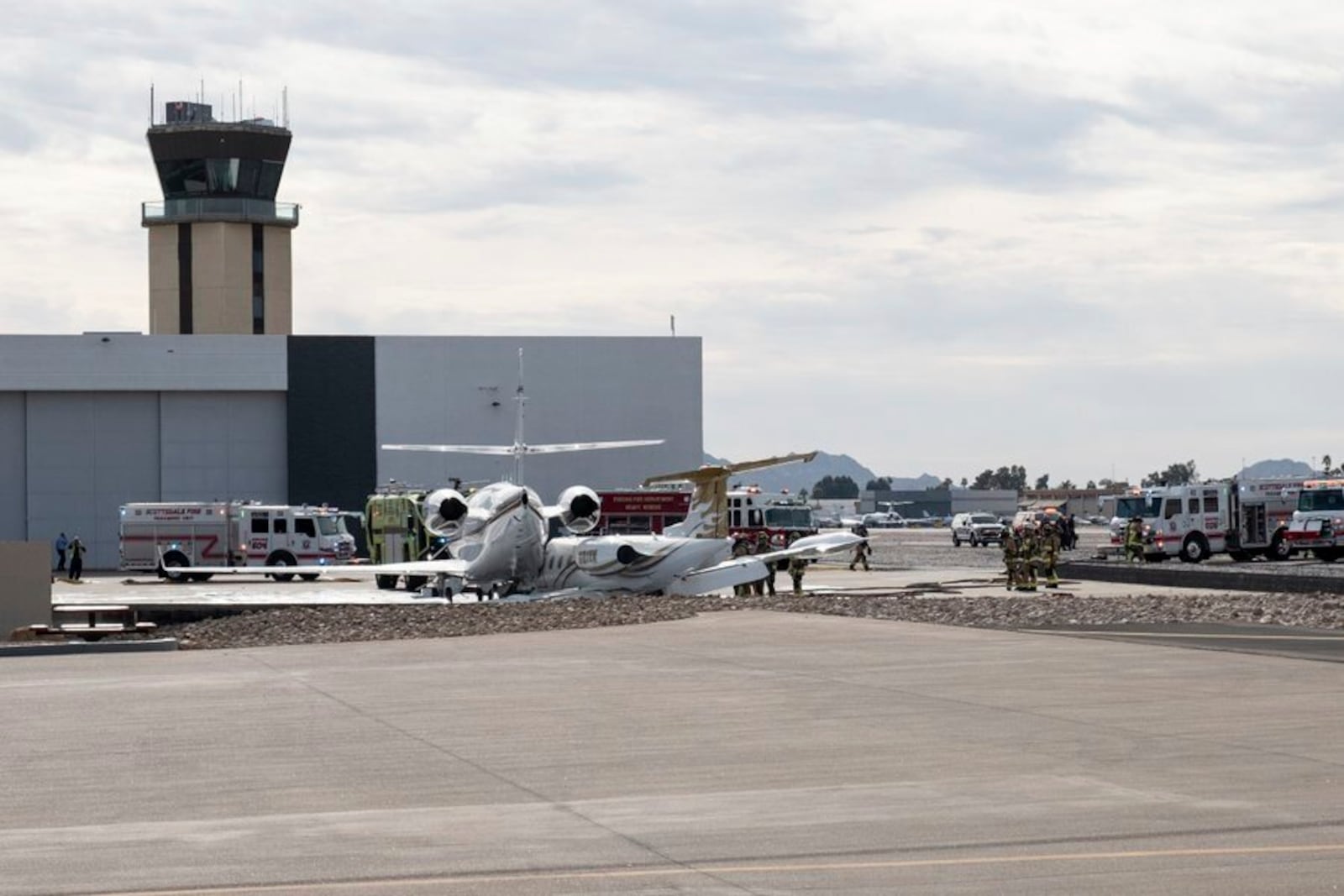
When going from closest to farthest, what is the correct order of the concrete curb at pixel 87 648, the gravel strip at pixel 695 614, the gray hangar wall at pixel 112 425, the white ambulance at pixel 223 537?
1. the concrete curb at pixel 87 648
2. the gravel strip at pixel 695 614
3. the white ambulance at pixel 223 537
4. the gray hangar wall at pixel 112 425

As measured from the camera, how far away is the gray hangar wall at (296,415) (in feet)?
234

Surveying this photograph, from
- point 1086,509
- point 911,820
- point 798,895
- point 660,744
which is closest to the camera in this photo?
point 798,895

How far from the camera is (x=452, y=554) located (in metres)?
44.3

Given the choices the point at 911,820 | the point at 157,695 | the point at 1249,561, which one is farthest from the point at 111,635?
the point at 1249,561

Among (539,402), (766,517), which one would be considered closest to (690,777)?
(766,517)

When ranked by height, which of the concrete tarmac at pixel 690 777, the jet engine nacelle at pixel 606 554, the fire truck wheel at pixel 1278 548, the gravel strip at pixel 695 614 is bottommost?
the concrete tarmac at pixel 690 777

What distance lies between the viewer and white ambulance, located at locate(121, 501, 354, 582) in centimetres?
5734

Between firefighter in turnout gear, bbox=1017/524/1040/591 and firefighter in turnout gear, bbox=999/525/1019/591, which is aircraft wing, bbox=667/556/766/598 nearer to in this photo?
firefighter in turnout gear, bbox=999/525/1019/591

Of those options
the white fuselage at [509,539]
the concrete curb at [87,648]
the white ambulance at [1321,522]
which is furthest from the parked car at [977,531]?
the concrete curb at [87,648]

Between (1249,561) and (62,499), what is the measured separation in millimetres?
43197

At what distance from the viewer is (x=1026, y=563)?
129 ft

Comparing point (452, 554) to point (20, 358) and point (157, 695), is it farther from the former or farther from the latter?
point (20, 358)

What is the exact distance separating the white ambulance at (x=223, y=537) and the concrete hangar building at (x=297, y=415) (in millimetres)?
13764

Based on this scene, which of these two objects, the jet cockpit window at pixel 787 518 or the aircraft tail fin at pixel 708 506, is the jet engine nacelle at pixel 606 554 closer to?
the aircraft tail fin at pixel 708 506
